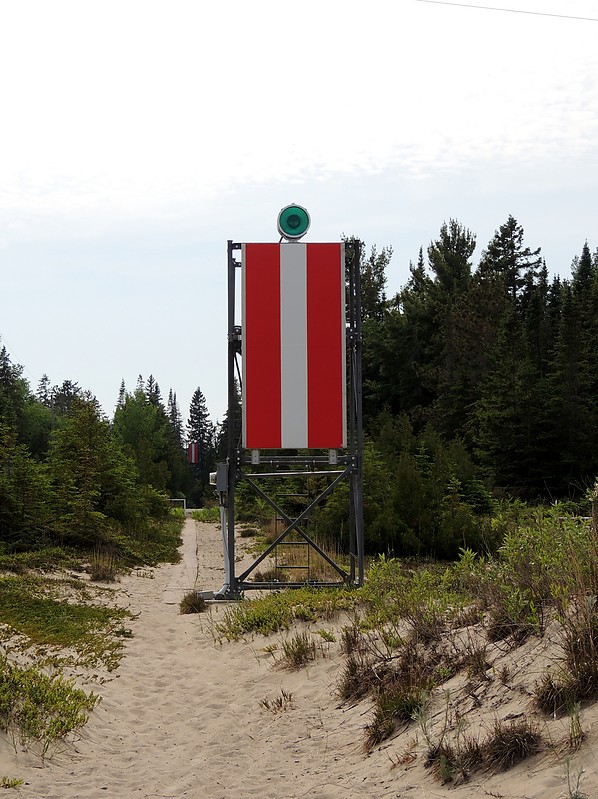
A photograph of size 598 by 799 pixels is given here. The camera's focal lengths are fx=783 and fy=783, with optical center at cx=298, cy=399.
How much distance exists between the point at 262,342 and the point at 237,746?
7730 millimetres

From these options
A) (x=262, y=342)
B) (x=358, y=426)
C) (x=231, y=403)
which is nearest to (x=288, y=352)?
(x=262, y=342)

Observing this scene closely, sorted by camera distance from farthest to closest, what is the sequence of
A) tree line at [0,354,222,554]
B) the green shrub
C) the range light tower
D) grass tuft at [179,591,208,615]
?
tree line at [0,354,222,554] < the range light tower < grass tuft at [179,591,208,615] < the green shrub

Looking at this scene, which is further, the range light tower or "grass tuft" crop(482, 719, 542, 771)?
the range light tower

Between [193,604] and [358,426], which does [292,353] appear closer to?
[358,426]

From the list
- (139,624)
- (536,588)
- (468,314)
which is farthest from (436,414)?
(536,588)

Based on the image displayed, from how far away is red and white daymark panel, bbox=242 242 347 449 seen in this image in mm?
12977

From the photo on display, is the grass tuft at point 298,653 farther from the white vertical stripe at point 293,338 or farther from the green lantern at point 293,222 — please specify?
the green lantern at point 293,222

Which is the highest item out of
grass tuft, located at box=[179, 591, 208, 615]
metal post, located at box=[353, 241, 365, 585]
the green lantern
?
the green lantern

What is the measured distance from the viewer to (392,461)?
73.8 feet

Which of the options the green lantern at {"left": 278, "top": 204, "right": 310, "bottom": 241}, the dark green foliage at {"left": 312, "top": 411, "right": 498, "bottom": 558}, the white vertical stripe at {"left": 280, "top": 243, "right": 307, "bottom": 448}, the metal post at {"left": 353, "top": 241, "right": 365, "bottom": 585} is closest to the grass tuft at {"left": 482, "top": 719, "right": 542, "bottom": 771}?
the metal post at {"left": 353, "top": 241, "right": 365, "bottom": 585}

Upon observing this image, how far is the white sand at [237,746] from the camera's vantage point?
Result: 4.64 metres

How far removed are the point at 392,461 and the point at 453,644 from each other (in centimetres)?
1643

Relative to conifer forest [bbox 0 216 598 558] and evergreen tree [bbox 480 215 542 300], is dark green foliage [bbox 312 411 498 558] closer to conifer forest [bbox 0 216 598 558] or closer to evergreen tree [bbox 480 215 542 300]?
conifer forest [bbox 0 216 598 558]

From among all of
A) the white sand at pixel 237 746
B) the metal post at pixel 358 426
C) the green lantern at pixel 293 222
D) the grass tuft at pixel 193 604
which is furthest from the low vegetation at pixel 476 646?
the green lantern at pixel 293 222
